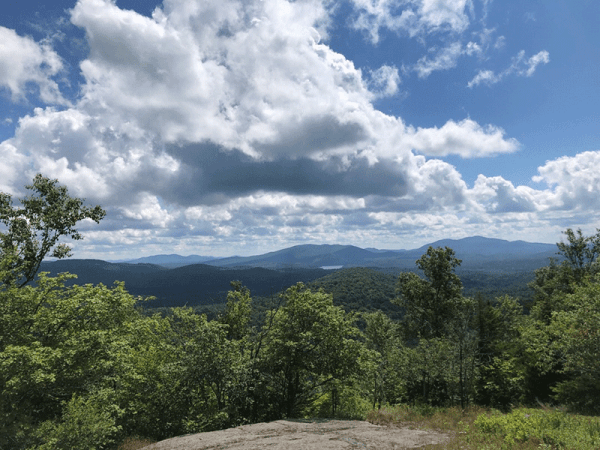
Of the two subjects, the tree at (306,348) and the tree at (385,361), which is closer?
the tree at (306,348)

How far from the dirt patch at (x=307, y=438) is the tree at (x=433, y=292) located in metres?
28.6

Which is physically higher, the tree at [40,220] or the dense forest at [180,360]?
the tree at [40,220]

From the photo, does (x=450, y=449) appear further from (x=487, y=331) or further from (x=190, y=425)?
(x=487, y=331)

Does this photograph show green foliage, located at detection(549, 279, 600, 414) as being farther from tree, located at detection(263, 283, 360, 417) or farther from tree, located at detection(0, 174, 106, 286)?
tree, located at detection(0, 174, 106, 286)

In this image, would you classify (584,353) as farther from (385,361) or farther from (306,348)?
(385,361)

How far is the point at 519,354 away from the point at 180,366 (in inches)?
1328

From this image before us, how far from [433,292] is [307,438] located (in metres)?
33.8

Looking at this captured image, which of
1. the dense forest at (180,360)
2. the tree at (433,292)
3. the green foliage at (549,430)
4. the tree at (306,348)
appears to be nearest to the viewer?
the green foliage at (549,430)

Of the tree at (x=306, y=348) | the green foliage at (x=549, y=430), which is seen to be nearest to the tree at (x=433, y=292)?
the tree at (x=306, y=348)

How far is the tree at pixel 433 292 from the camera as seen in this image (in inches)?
1654

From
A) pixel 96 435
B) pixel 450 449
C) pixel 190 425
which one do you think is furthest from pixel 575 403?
pixel 96 435

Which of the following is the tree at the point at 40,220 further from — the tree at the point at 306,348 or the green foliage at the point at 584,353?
the green foliage at the point at 584,353

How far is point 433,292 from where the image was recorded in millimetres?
42125

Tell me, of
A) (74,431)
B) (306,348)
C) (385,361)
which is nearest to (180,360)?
(74,431)
